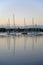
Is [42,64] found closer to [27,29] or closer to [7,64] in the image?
[7,64]

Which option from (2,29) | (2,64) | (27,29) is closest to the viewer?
(2,64)

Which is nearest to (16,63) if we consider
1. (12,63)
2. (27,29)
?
(12,63)

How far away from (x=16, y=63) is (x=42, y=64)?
4.16 ft

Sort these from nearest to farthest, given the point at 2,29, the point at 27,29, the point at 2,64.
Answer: the point at 2,64, the point at 27,29, the point at 2,29

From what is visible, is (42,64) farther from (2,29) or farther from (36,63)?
(2,29)

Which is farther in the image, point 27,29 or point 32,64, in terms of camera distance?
point 27,29

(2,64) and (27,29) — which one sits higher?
(2,64)

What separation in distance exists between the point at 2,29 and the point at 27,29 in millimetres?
14948

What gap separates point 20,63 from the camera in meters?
8.62

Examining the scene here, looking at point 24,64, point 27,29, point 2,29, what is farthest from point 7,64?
point 2,29

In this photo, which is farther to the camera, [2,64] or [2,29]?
[2,29]

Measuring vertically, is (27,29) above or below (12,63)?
below

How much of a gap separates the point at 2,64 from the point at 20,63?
35.3 inches

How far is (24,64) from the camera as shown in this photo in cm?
837
